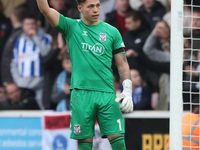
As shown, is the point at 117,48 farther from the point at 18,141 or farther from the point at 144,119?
the point at 18,141

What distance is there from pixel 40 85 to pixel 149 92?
2.04 m

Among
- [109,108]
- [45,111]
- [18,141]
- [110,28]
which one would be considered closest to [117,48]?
[110,28]

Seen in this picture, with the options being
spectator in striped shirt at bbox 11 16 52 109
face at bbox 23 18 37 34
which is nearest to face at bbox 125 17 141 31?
spectator in striped shirt at bbox 11 16 52 109

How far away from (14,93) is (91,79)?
395 centimetres

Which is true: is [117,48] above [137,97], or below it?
above

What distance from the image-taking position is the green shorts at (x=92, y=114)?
4.71 metres

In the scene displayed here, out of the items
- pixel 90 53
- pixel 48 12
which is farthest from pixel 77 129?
pixel 48 12

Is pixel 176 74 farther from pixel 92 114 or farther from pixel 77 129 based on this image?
pixel 77 129

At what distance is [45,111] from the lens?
8023mm

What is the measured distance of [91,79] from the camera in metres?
4.77

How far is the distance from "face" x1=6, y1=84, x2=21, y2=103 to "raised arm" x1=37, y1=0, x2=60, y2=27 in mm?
3907

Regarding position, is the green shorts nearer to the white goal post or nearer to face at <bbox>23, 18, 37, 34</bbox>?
the white goal post

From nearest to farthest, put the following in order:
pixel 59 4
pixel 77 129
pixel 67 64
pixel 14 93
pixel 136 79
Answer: pixel 77 129
pixel 136 79
pixel 67 64
pixel 59 4
pixel 14 93

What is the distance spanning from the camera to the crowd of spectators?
7746mm
